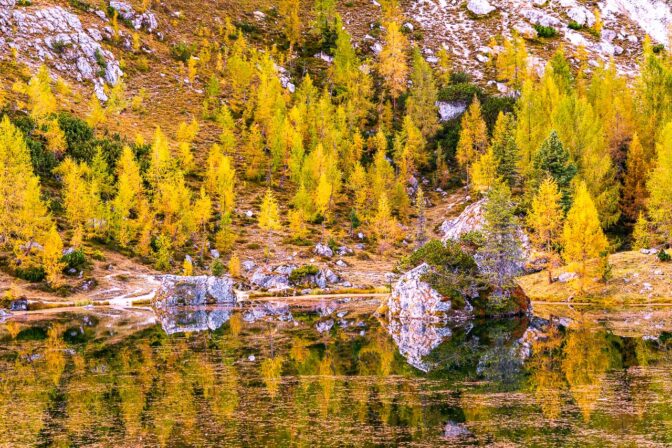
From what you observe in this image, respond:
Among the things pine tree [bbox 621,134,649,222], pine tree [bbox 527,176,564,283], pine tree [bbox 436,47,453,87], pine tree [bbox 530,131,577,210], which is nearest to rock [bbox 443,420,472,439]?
pine tree [bbox 527,176,564,283]

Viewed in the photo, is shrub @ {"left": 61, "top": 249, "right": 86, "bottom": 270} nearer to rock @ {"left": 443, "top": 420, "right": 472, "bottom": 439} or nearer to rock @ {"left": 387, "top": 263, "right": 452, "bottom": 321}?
rock @ {"left": 387, "top": 263, "right": 452, "bottom": 321}

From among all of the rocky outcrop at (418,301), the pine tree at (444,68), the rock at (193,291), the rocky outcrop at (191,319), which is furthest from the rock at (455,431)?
the pine tree at (444,68)

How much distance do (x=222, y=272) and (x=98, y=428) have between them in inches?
2434

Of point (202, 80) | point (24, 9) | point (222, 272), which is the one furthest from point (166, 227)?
point (24, 9)

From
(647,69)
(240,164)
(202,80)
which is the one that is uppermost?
(202,80)

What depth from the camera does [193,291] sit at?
3029 inches

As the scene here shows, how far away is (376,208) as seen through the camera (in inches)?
4377

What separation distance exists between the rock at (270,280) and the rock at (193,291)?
8.15m

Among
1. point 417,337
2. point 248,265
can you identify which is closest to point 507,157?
point 248,265

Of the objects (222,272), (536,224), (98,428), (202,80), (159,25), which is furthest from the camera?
(159,25)

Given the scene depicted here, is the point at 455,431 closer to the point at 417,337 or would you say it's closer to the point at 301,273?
the point at 417,337

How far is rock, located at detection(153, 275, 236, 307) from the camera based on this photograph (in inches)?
2975

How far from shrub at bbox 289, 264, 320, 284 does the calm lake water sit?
3187 centimetres

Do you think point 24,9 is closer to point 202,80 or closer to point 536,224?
point 202,80
